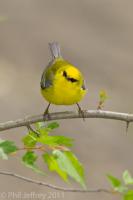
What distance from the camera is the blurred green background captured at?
9070 millimetres

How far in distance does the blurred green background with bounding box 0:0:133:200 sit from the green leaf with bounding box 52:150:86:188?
5536 mm

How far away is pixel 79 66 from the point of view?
11.4 m

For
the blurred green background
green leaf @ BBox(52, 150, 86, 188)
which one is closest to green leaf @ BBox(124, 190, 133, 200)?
green leaf @ BBox(52, 150, 86, 188)

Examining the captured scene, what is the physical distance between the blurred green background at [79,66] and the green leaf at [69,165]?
5536mm

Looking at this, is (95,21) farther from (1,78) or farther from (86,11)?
(1,78)

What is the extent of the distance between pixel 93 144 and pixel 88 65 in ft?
7.88

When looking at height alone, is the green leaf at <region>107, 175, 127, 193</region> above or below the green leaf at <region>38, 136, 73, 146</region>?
below

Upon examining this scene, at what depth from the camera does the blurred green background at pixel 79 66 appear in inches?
357

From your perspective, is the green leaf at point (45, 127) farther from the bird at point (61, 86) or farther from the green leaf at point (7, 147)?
the bird at point (61, 86)

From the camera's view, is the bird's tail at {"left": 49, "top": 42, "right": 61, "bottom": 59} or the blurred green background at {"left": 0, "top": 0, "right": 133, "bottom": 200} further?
the blurred green background at {"left": 0, "top": 0, "right": 133, "bottom": 200}

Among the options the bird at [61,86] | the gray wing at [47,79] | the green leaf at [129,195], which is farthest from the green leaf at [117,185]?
the gray wing at [47,79]

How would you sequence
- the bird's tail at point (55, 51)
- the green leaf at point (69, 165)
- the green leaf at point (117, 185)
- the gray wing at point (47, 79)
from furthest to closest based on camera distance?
the bird's tail at point (55, 51) → the gray wing at point (47, 79) → the green leaf at point (117, 185) → the green leaf at point (69, 165)

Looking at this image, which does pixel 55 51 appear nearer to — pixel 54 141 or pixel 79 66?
pixel 54 141

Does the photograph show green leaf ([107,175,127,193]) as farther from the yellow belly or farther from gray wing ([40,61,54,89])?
gray wing ([40,61,54,89])
